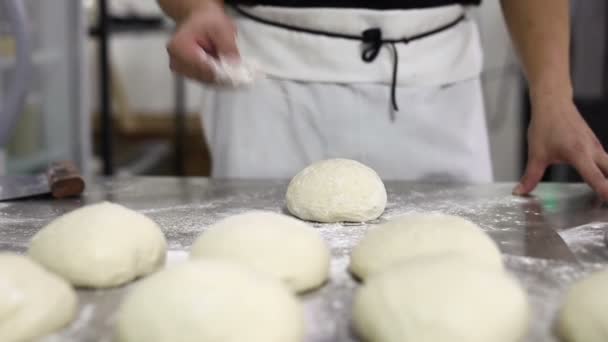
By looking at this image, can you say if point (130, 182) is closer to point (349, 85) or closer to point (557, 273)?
point (349, 85)

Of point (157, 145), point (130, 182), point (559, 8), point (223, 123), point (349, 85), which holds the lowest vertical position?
point (157, 145)

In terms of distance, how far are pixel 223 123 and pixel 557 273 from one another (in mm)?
901

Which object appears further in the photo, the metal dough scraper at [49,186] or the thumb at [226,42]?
the metal dough scraper at [49,186]

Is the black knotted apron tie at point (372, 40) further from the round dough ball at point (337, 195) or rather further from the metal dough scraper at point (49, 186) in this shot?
the metal dough scraper at point (49, 186)

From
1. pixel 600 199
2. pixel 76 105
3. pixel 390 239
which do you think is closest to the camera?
pixel 390 239

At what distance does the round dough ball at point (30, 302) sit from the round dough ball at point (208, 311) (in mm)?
87

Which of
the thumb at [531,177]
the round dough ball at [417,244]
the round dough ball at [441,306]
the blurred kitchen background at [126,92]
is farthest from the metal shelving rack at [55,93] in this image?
the round dough ball at [441,306]

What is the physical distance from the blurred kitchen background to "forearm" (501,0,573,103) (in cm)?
85

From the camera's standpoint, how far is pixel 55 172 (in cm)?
133

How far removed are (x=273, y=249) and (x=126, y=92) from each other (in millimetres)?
4678

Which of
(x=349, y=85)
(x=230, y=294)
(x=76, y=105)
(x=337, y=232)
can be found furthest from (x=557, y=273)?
(x=76, y=105)

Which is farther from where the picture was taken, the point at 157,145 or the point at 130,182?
the point at 157,145

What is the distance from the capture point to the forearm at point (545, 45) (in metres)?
1.34

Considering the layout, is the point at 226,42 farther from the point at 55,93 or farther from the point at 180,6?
the point at 55,93
